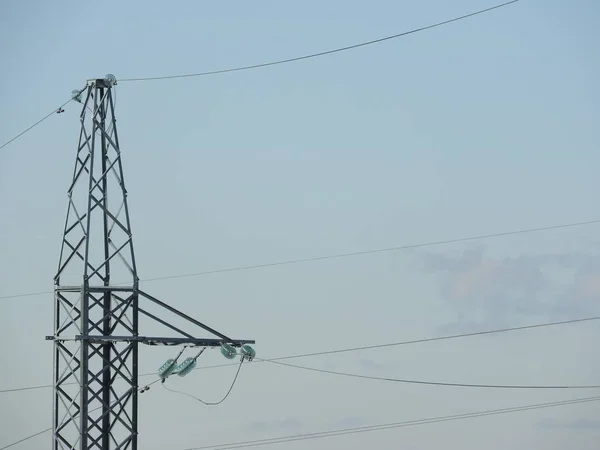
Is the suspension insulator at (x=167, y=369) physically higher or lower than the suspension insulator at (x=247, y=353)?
lower

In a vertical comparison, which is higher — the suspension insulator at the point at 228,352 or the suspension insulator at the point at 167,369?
the suspension insulator at the point at 228,352

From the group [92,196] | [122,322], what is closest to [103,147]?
[92,196]

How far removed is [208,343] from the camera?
2341 inches

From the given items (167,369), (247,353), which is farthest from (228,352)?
(167,369)

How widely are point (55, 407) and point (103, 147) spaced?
398 inches

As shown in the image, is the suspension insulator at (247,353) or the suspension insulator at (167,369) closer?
the suspension insulator at (167,369)

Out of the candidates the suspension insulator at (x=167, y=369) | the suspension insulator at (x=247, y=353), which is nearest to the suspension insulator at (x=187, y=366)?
the suspension insulator at (x=167, y=369)

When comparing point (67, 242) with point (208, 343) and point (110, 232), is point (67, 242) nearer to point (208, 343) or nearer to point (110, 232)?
point (110, 232)

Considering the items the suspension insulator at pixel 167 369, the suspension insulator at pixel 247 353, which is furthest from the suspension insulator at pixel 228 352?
the suspension insulator at pixel 167 369

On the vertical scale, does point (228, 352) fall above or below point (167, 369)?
above

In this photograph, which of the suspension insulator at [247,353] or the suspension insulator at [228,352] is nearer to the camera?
the suspension insulator at [228,352]

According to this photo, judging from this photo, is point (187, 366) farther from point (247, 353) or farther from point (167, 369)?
point (247, 353)

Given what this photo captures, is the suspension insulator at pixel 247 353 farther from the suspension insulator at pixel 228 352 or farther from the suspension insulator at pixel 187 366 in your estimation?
the suspension insulator at pixel 187 366

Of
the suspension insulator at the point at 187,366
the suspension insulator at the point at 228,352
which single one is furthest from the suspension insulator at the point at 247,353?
the suspension insulator at the point at 187,366
